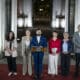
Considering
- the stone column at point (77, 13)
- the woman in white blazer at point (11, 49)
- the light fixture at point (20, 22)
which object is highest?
the stone column at point (77, 13)

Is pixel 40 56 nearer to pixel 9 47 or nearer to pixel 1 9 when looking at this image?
pixel 9 47

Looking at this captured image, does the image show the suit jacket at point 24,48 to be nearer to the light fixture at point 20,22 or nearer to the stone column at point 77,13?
the stone column at point 77,13

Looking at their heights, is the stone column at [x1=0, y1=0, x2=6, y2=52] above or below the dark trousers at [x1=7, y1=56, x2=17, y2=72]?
above

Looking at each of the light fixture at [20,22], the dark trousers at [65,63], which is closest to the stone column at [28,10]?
the light fixture at [20,22]

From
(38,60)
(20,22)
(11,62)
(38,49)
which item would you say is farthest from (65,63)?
(20,22)

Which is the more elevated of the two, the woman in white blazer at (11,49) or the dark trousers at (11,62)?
A: the woman in white blazer at (11,49)

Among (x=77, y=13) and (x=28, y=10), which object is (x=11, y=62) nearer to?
(x=77, y=13)

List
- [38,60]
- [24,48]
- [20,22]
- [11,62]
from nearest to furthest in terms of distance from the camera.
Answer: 1. [38,60]
2. [24,48]
3. [11,62]
4. [20,22]

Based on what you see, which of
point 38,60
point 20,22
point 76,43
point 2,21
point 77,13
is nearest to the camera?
point 38,60

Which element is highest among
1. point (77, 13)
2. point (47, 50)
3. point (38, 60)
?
point (77, 13)

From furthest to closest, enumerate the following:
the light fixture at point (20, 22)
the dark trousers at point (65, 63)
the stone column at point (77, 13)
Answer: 1. the light fixture at point (20, 22)
2. the stone column at point (77, 13)
3. the dark trousers at point (65, 63)

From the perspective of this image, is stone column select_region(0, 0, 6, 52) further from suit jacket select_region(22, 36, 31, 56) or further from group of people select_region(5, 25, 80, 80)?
suit jacket select_region(22, 36, 31, 56)

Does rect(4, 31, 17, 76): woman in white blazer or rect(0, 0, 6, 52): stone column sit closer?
rect(4, 31, 17, 76): woman in white blazer

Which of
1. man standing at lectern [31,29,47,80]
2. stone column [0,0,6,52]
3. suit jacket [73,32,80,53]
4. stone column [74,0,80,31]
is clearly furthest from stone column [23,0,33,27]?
man standing at lectern [31,29,47,80]
